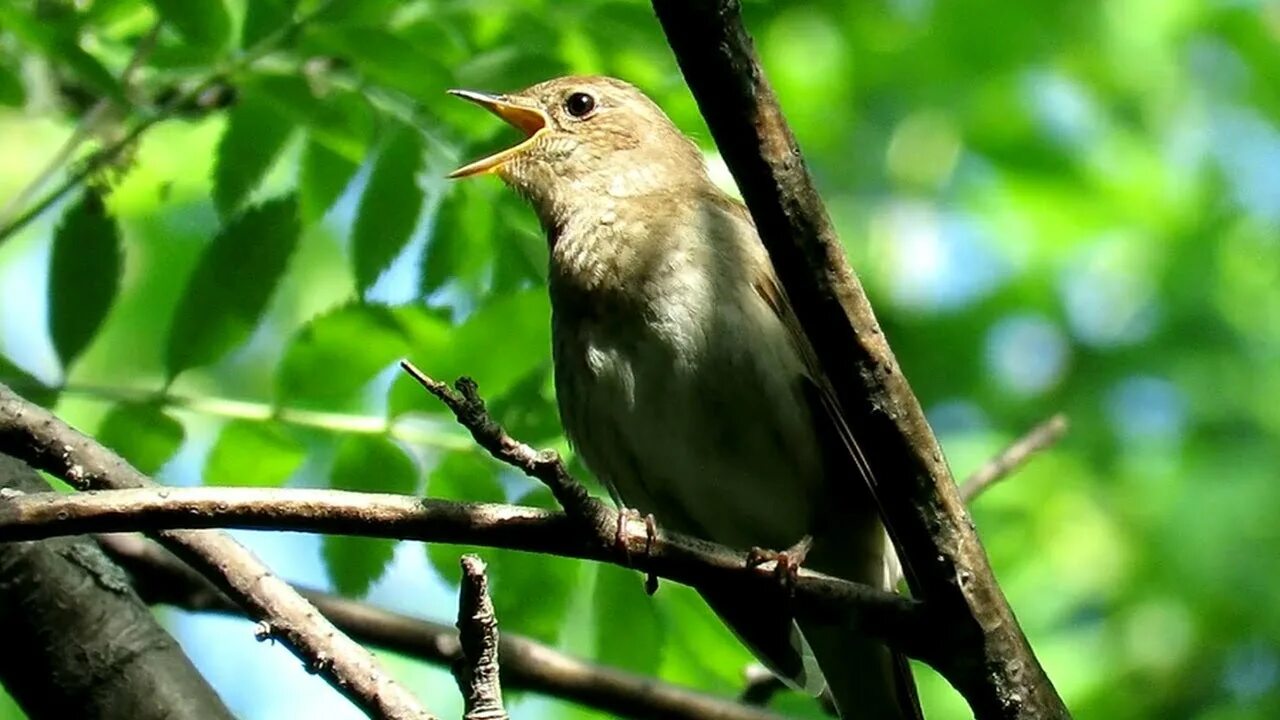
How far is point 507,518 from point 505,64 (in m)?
1.63

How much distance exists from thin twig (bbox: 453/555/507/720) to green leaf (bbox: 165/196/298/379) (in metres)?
1.13

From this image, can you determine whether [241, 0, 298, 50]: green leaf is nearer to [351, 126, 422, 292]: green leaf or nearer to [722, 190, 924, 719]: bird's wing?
[351, 126, 422, 292]: green leaf

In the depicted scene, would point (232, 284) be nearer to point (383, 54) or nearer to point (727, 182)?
point (383, 54)

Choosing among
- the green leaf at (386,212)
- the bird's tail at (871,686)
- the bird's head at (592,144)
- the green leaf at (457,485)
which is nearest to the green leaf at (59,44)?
the green leaf at (386,212)

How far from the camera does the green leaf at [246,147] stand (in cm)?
330

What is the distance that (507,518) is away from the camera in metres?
2.18

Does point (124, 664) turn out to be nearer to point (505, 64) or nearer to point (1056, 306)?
point (505, 64)

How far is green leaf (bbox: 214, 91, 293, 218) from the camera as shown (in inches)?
130

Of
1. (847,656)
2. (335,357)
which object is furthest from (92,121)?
(847,656)

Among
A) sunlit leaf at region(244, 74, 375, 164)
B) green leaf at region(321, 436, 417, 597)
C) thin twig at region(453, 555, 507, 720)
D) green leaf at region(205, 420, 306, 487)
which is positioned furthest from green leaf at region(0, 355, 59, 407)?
Answer: thin twig at region(453, 555, 507, 720)

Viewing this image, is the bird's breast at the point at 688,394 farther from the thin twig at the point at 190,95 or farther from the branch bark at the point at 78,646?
the branch bark at the point at 78,646

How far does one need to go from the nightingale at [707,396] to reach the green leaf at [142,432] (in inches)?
34.2

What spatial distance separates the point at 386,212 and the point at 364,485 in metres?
0.58

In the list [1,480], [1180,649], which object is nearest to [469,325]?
[1,480]
